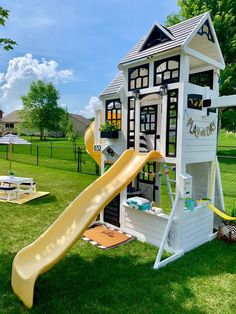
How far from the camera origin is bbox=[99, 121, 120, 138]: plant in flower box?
586cm

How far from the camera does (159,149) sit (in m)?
5.19

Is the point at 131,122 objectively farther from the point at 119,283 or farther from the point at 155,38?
the point at 119,283

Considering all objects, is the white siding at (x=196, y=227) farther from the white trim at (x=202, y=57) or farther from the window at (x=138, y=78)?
the white trim at (x=202, y=57)

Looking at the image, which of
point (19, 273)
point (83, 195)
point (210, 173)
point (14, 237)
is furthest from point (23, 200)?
point (210, 173)

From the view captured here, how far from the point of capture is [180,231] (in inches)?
192

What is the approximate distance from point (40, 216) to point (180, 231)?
3.94m

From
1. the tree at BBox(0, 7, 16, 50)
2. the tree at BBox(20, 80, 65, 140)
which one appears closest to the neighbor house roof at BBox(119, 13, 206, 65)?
the tree at BBox(0, 7, 16, 50)

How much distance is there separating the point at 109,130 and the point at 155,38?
2.10 m

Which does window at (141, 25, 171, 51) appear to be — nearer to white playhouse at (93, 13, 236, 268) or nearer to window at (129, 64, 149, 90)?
white playhouse at (93, 13, 236, 268)

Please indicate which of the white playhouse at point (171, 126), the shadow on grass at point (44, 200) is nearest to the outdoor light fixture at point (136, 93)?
the white playhouse at point (171, 126)

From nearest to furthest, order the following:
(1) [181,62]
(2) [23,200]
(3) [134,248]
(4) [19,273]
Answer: (4) [19,273] → (1) [181,62] → (3) [134,248] → (2) [23,200]

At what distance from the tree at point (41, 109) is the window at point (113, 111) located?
147 feet

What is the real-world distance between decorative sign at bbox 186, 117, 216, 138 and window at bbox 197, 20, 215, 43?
5.58 feet

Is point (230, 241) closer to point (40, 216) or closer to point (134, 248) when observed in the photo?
point (134, 248)
